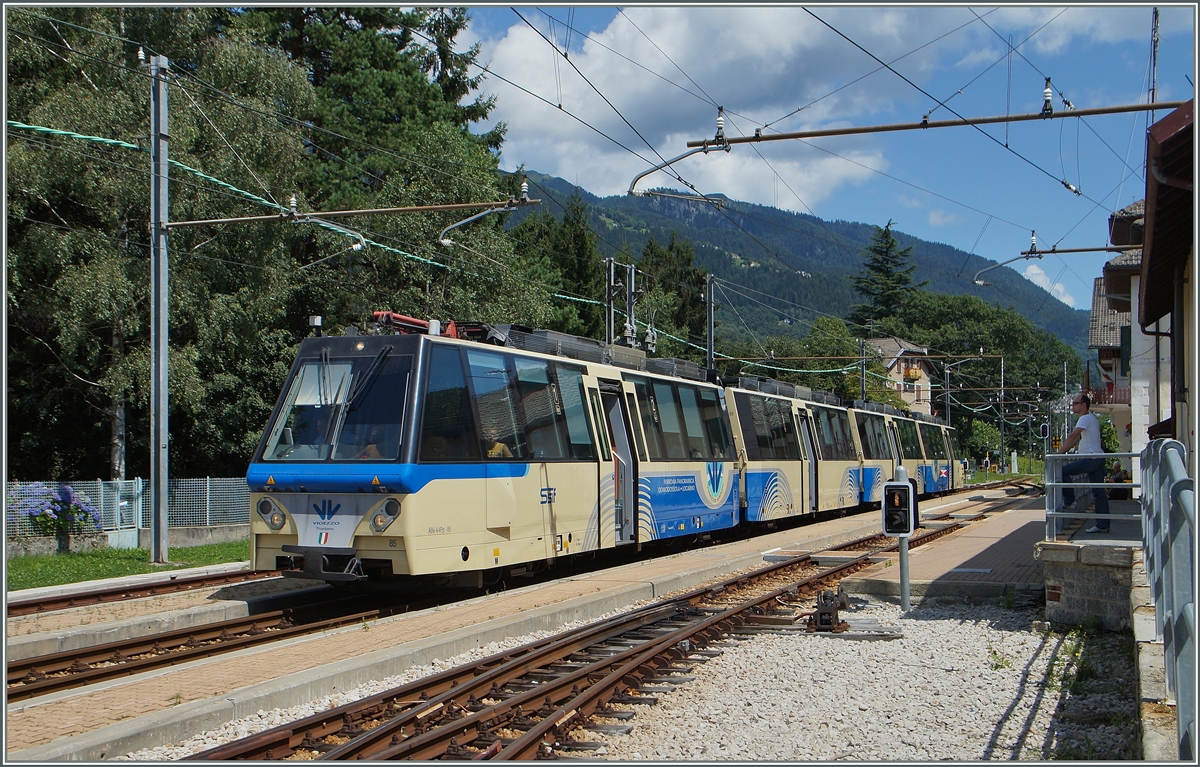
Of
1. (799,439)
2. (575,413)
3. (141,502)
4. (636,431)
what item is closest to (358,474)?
(575,413)

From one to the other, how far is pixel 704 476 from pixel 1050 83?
8302 mm

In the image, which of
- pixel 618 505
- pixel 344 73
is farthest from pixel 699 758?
pixel 344 73

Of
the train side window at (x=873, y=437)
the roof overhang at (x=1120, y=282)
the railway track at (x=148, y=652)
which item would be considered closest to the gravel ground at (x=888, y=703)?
the railway track at (x=148, y=652)

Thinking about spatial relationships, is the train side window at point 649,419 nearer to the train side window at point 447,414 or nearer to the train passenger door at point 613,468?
the train passenger door at point 613,468

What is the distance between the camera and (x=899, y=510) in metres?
11.0

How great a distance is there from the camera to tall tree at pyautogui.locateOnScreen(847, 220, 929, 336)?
11175 cm

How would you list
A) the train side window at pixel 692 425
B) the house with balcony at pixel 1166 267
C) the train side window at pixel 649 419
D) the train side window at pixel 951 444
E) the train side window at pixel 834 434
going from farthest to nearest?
the train side window at pixel 951 444 < the train side window at pixel 834 434 < the train side window at pixel 692 425 < the train side window at pixel 649 419 < the house with balcony at pixel 1166 267

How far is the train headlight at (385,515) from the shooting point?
10.6 meters


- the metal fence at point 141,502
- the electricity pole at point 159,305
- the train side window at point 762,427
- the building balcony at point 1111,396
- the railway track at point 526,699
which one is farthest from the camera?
the building balcony at point 1111,396

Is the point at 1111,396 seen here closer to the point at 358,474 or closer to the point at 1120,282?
the point at 1120,282

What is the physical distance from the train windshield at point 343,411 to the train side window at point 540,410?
1.93m

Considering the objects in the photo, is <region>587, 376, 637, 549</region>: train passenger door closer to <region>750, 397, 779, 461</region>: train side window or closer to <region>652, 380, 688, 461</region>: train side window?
<region>652, 380, 688, 461</region>: train side window

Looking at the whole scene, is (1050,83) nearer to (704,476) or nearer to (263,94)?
(704,476)

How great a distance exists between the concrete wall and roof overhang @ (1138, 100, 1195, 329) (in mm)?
A: 3067
